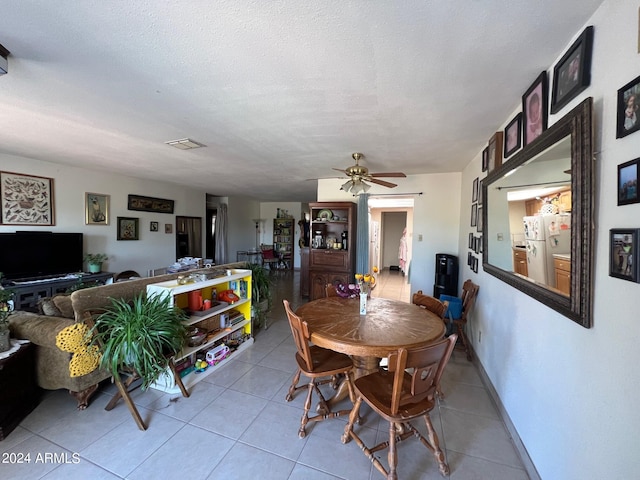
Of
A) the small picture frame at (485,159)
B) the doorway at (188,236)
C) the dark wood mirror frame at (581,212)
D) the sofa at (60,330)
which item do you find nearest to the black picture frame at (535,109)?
the dark wood mirror frame at (581,212)

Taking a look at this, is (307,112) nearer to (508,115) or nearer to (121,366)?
(508,115)

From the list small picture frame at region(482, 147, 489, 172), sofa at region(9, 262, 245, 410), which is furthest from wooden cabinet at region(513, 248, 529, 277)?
sofa at region(9, 262, 245, 410)

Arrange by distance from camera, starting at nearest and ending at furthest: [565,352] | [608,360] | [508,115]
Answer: [608,360] → [565,352] → [508,115]

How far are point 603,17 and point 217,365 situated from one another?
3529 mm

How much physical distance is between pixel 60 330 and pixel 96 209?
12.3ft

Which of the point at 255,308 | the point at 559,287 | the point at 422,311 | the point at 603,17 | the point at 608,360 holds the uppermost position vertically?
the point at 603,17

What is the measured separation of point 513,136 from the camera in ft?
6.51

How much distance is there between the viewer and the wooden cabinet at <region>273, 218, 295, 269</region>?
9.27m

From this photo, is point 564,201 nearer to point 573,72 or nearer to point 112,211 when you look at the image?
point 573,72

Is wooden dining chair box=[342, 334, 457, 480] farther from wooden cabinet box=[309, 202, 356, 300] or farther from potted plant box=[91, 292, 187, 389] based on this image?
wooden cabinet box=[309, 202, 356, 300]

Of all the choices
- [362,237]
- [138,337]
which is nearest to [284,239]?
[362,237]

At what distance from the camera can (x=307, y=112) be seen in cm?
214

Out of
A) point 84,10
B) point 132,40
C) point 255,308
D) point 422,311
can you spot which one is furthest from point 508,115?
point 255,308

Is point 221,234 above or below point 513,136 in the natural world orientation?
below
